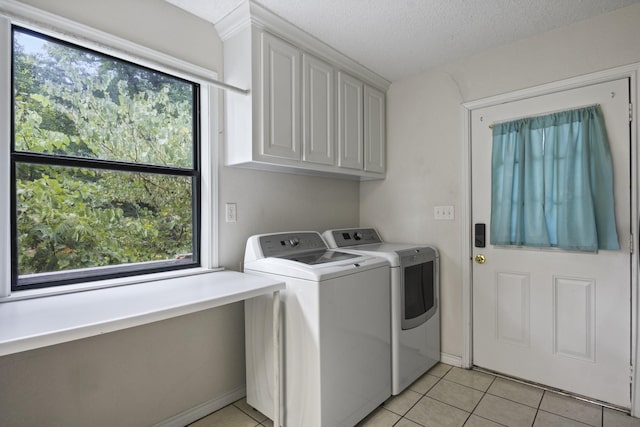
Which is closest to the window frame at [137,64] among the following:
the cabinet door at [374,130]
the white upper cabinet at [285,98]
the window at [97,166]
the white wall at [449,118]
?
the window at [97,166]

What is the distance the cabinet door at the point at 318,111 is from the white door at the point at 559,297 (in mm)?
1132


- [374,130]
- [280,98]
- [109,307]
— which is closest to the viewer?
[109,307]

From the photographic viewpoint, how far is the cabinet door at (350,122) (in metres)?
2.51

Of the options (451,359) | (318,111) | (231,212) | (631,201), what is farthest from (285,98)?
(451,359)

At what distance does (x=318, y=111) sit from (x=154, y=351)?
5.99 ft

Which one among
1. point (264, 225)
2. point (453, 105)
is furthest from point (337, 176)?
point (453, 105)

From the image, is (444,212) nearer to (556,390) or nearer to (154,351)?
(556,390)

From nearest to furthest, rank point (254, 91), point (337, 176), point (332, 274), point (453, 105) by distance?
point (332, 274)
point (254, 91)
point (453, 105)
point (337, 176)

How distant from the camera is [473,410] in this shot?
2.00 m

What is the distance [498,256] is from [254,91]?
6.84 feet

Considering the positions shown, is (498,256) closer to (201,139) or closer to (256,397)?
(256,397)

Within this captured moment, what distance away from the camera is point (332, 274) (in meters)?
1.71

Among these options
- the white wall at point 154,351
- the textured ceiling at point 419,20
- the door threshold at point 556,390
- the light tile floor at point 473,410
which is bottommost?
the light tile floor at point 473,410

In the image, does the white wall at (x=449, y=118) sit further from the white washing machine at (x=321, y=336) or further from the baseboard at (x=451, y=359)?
A: the white washing machine at (x=321, y=336)
